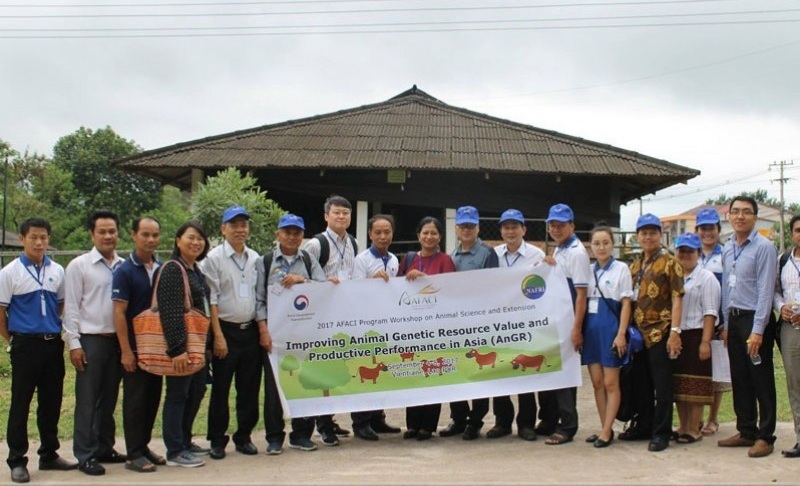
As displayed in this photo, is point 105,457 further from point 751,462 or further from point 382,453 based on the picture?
point 751,462

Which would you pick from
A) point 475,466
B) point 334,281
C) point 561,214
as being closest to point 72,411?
point 334,281

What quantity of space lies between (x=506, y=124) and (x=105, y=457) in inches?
480

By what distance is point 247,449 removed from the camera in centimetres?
579

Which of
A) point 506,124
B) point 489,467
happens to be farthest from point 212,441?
point 506,124

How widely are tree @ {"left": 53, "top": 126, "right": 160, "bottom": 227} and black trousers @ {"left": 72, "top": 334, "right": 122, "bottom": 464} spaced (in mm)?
44546

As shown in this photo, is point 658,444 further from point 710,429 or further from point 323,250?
point 323,250

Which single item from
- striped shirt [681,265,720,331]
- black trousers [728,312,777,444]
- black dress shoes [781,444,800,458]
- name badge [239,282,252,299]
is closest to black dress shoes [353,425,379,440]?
name badge [239,282,252,299]

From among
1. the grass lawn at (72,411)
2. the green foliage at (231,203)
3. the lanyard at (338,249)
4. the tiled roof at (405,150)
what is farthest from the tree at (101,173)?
the lanyard at (338,249)

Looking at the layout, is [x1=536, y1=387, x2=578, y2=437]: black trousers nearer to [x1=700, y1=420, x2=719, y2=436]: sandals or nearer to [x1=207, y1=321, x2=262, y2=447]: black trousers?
[x1=700, y1=420, x2=719, y2=436]: sandals

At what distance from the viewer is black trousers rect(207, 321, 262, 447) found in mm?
5688

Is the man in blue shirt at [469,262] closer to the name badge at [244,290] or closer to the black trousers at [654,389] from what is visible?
the black trousers at [654,389]

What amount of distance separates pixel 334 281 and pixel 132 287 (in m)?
1.57

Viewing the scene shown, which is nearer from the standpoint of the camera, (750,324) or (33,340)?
(33,340)

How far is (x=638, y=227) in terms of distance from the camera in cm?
584
